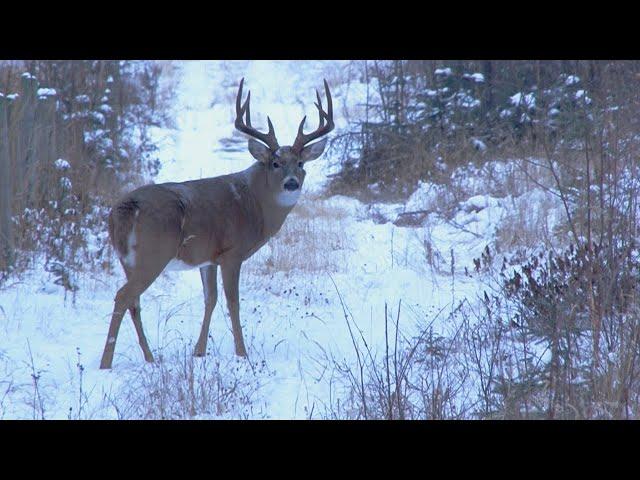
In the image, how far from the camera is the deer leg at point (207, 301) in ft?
22.7

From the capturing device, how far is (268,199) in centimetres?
785

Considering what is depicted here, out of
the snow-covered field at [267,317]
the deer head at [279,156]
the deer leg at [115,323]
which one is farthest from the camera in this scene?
the deer head at [279,156]

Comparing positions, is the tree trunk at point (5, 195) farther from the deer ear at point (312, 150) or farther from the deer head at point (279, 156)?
the deer ear at point (312, 150)

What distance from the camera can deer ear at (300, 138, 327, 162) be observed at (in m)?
7.95

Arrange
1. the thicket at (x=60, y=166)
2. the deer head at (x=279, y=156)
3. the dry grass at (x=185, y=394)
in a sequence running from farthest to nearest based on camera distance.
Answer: the thicket at (x=60, y=166) → the deer head at (x=279, y=156) → the dry grass at (x=185, y=394)

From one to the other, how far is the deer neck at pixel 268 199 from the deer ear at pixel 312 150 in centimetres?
40

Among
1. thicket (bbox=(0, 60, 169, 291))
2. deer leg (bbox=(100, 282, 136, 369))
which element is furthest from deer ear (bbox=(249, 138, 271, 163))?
thicket (bbox=(0, 60, 169, 291))

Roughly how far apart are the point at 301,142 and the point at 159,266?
200 cm

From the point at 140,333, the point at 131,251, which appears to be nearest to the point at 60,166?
the point at 131,251

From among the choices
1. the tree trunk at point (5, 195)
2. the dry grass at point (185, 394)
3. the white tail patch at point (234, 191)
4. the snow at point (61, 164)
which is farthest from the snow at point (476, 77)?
the dry grass at point (185, 394)

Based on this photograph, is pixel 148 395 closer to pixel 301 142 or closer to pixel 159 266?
pixel 159 266

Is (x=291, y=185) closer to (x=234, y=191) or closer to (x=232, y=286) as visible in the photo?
(x=234, y=191)

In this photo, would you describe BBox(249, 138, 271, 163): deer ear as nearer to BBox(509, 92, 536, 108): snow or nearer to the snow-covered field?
the snow-covered field

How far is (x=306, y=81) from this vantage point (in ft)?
77.7
